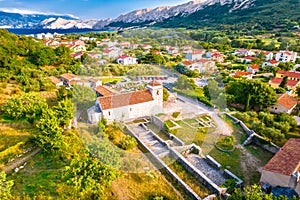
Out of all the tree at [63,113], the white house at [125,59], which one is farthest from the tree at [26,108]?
the white house at [125,59]

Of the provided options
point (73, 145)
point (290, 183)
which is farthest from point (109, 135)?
point (290, 183)

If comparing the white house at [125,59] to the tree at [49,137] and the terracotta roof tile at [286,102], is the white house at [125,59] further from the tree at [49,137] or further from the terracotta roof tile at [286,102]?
the terracotta roof tile at [286,102]

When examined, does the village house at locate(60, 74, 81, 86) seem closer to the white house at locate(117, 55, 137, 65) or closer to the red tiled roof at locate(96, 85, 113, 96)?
the red tiled roof at locate(96, 85, 113, 96)

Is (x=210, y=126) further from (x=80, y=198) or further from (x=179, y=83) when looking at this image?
(x=80, y=198)

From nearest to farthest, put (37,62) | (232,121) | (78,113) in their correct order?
(78,113), (232,121), (37,62)

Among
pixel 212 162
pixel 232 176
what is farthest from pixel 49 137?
pixel 232 176

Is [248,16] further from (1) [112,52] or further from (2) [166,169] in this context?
(2) [166,169]
